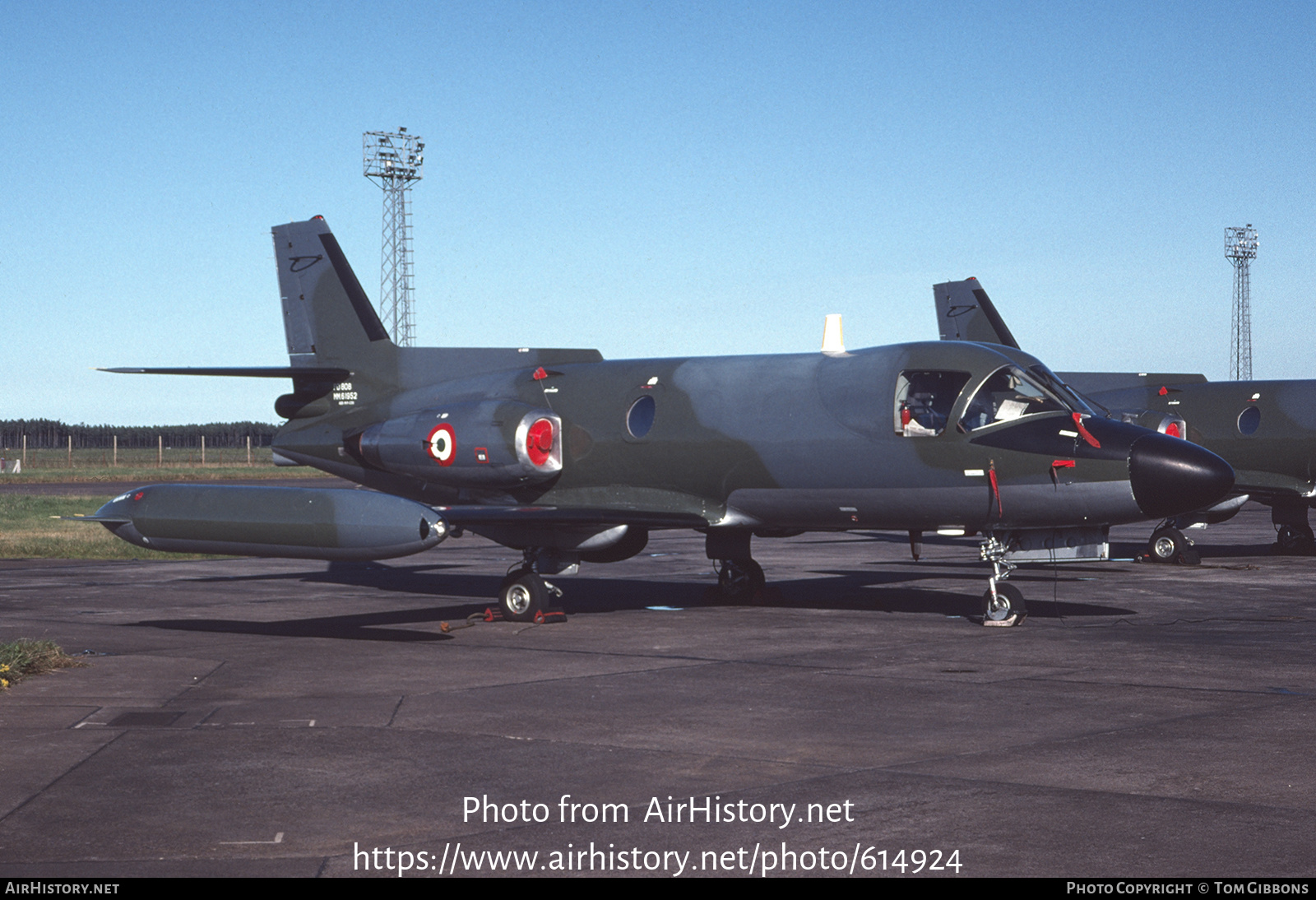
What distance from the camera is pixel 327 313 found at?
21.0 m

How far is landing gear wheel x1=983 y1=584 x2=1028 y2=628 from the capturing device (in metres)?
15.1

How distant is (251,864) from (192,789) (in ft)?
5.36

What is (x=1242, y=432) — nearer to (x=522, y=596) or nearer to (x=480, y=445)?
(x=480, y=445)

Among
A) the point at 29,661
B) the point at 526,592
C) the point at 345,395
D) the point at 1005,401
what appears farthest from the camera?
the point at 345,395

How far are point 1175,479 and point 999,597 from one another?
2.50 m

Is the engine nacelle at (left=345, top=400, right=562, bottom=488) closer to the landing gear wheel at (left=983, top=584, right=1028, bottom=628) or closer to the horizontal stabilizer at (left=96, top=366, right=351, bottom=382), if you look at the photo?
the horizontal stabilizer at (left=96, top=366, right=351, bottom=382)

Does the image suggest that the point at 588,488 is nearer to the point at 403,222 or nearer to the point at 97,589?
the point at 97,589

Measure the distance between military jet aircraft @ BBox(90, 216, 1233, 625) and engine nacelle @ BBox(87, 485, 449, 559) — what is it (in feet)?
0.07

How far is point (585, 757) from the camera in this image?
8406 millimetres

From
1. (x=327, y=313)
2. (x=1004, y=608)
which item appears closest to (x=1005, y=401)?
(x=1004, y=608)

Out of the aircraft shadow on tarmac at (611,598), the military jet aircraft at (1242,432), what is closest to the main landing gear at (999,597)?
the aircraft shadow on tarmac at (611,598)

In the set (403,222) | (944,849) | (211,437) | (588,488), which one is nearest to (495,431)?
(588,488)

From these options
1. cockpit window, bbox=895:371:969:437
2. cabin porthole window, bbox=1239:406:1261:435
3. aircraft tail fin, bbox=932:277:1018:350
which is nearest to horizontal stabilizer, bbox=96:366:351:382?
cockpit window, bbox=895:371:969:437

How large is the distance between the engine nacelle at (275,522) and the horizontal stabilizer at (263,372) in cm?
384
